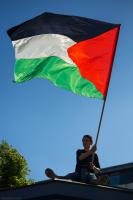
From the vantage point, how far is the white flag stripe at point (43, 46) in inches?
467

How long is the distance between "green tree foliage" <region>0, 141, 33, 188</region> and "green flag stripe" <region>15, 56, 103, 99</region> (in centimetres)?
2503

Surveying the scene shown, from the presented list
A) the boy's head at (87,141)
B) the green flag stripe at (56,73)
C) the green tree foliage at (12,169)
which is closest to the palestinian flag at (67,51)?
the green flag stripe at (56,73)

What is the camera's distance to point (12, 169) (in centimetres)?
3662

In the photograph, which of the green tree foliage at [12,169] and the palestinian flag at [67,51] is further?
the green tree foliage at [12,169]

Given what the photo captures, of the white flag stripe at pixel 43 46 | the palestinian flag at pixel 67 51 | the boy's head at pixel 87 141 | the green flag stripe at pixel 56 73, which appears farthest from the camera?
the white flag stripe at pixel 43 46

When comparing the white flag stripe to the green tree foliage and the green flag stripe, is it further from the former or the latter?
the green tree foliage

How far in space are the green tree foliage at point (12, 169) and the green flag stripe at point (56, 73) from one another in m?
25.0

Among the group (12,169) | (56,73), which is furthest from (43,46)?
(12,169)

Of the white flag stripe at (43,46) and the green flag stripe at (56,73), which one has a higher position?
the white flag stripe at (43,46)

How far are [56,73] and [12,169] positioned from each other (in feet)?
86.1

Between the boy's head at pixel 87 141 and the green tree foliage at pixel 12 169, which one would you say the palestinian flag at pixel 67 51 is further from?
the green tree foliage at pixel 12 169

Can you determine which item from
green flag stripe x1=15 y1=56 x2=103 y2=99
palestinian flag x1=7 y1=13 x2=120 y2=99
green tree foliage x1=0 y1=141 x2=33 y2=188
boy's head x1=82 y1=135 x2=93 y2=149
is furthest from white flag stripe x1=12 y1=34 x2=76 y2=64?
green tree foliage x1=0 y1=141 x2=33 y2=188

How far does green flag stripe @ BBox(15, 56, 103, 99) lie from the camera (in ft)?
36.3

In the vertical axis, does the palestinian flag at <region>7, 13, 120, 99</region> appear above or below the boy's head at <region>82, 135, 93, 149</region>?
above
